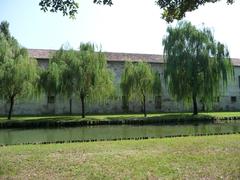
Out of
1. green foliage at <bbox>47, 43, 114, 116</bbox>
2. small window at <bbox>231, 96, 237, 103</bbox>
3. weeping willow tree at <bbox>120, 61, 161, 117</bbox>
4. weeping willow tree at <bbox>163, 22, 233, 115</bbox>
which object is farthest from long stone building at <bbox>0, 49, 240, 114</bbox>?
green foliage at <bbox>47, 43, 114, 116</bbox>

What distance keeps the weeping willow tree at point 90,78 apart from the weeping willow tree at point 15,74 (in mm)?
2835

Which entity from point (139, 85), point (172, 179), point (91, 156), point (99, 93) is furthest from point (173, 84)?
point (172, 179)

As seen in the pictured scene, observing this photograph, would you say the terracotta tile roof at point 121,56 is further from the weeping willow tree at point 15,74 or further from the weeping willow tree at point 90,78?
the weeping willow tree at point 15,74

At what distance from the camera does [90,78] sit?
91.5ft

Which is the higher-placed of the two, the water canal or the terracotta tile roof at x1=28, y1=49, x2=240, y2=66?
the terracotta tile roof at x1=28, y1=49, x2=240, y2=66

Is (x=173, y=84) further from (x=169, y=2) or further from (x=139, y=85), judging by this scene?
(x=169, y=2)

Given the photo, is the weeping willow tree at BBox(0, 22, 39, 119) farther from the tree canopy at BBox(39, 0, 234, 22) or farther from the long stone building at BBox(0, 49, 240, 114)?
the tree canopy at BBox(39, 0, 234, 22)

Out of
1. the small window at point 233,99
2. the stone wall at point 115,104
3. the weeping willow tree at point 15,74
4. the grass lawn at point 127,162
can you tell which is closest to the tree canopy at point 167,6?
the grass lawn at point 127,162

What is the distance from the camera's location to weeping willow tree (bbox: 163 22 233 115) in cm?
2952

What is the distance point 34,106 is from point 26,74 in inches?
444

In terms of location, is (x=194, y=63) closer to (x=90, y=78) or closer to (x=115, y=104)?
(x=90, y=78)

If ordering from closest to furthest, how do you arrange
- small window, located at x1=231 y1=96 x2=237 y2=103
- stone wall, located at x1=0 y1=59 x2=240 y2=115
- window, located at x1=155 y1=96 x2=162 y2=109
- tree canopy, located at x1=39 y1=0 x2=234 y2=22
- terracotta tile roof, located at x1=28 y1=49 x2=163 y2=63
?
tree canopy, located at x1=39 y1=0 x2=234 y2=22, stone wall, located at x1=0 y1=59 x2=240 y2=115, terracotta tile roof, located at x1=28 y1=49 x2=163 y2=63, window, located at x1=155 y1=96 x2=162 y2=109, small window, located at x1=231 y1=96 x2=237 y2=103

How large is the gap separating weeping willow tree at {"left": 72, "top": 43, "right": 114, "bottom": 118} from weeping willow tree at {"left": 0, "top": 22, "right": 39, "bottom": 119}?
112 inches

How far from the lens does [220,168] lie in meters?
8.10
